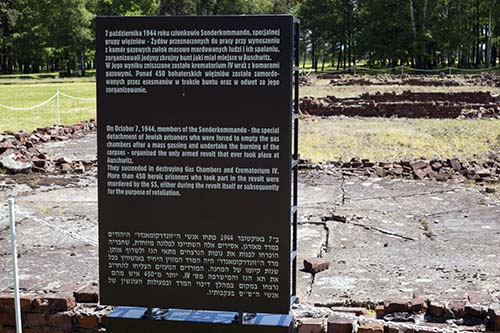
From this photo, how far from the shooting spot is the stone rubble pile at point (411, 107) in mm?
24203

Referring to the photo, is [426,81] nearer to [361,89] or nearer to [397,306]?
[361,89]

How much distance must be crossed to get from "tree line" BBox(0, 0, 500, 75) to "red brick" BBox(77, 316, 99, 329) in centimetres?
5581

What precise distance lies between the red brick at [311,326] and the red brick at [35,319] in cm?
190

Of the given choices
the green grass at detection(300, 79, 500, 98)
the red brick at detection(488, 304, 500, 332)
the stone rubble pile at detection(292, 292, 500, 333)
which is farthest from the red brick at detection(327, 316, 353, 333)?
the green grass at detection(300, 79, 500, 98)

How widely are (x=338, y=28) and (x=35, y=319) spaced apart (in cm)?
7034

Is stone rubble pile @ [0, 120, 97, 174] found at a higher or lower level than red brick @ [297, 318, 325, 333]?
higher

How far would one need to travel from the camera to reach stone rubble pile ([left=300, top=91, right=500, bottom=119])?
2420cm

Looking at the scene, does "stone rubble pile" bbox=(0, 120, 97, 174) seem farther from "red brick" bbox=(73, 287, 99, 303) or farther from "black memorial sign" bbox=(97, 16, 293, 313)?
"black memorial sign" bbox=(97, 16, 293, 313)

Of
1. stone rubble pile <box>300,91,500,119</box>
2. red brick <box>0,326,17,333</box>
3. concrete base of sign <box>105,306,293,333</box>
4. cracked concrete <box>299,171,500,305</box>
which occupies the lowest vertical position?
red brick <box>0,326,17,333</box>

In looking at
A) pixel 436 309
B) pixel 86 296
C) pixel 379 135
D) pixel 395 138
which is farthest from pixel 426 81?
pixel 86 296

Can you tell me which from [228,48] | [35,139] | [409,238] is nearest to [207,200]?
[228,48]

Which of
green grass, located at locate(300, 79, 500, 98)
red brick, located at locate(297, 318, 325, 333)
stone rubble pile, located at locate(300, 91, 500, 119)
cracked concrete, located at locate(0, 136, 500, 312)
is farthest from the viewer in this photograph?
green grass, located at locate(300, 79, 500, 98)

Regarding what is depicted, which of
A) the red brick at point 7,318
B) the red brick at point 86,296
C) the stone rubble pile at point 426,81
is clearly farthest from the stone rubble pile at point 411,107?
the red brick at point 7,318

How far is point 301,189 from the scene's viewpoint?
1106 cm
